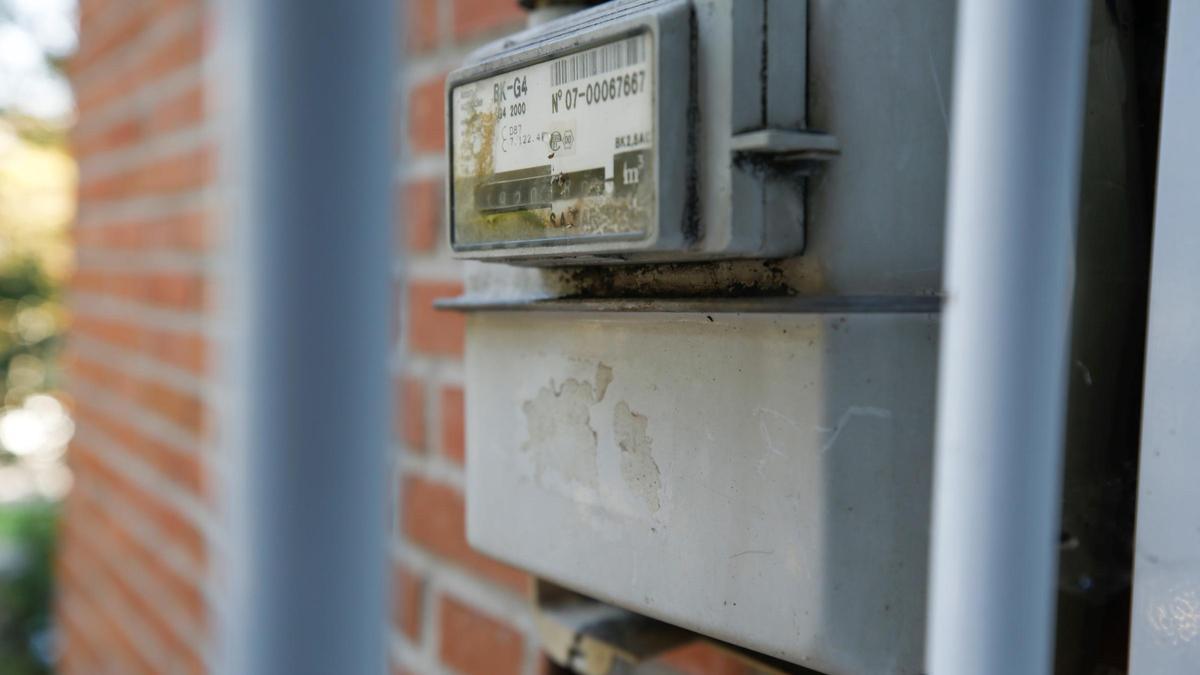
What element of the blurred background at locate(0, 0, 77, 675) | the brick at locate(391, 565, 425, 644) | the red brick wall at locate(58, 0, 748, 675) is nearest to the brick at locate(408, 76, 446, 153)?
the red brick wall at locate(58, 0, 748, 675)

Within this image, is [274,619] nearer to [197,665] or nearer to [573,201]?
[573,201]

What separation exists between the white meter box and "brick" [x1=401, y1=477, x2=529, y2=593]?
35cm

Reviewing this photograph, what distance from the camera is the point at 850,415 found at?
0.89ft

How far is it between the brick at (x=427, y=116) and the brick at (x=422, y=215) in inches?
1.0

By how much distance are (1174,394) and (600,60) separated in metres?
0.18

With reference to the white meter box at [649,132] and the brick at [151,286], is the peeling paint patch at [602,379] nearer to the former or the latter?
the white meter box at [649,132]

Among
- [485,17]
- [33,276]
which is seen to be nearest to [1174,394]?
[485,17]

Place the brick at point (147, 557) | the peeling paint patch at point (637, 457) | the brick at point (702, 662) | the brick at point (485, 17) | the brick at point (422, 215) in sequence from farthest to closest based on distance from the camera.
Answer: the brick at point (147, 557) → the brick at point (422, 215) → the brick at point (485, 17) → the brick at point (702, 662) → the peeling paint patch at point (637, 457)

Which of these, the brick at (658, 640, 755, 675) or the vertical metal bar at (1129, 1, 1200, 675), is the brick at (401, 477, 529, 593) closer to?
the brick at (658, 640, 755, 675)

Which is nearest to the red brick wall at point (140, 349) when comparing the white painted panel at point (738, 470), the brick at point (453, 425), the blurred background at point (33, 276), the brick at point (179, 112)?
the brick at point (179, 112)

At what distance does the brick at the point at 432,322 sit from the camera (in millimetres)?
672

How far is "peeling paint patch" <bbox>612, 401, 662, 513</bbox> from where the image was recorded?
0.32m

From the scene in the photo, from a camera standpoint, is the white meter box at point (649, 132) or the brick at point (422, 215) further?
the brick at point (422, 215)

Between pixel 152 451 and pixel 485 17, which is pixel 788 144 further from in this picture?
pixel 152 451
